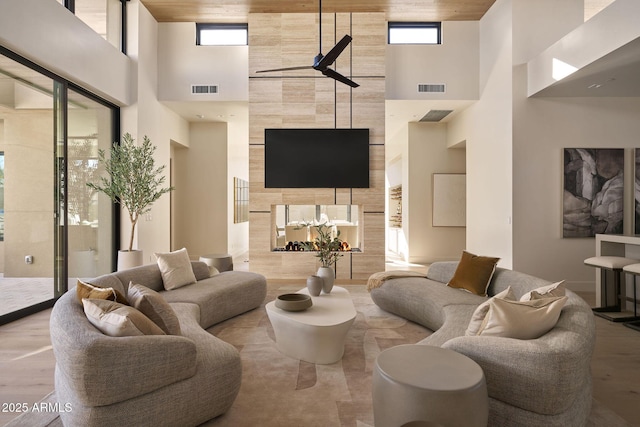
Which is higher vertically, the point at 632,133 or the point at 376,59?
the point at 376,59

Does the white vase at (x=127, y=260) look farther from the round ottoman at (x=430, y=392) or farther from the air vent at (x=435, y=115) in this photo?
the air vent at (x=435, y=115)

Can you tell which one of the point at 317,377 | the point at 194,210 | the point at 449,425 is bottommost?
the point at 317,377

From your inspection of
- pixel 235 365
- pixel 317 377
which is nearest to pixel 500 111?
pixel 317 377

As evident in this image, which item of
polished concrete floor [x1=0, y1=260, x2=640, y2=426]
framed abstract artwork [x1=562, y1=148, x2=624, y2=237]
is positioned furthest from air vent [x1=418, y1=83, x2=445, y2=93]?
polished concrete floor [x1=0, y1=260, x2=640, y2=426]

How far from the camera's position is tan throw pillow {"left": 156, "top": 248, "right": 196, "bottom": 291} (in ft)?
12.0

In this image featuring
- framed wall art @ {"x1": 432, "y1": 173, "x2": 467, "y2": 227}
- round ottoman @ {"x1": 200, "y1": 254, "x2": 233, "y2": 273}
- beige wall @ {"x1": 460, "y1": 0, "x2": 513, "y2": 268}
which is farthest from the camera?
framed wall art @ {"x1": 432, "y1": 173, "x2": 467, "y2": 227}

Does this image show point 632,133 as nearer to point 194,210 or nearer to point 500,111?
point 500,111

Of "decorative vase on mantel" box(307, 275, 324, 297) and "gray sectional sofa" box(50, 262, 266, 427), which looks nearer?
"gray sectional sofa" box(50, 262, 266, 427)

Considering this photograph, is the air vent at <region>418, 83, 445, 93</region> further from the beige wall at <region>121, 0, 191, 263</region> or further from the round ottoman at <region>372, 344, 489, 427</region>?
the round ottoman at <region>372, 344, 489, 427</region>

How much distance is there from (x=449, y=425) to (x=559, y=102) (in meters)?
5.37

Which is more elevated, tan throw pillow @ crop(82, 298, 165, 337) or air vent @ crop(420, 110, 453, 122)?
air vent @ crop(420, 110, 453, 122)

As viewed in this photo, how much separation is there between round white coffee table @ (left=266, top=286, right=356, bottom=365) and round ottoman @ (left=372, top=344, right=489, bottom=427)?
1.00 metres

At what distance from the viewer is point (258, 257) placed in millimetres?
5965

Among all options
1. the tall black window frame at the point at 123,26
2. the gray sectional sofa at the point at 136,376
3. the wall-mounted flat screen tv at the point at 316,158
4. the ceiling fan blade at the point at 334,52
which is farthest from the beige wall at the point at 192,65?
the gray sectional sofa at the point at 136,376
